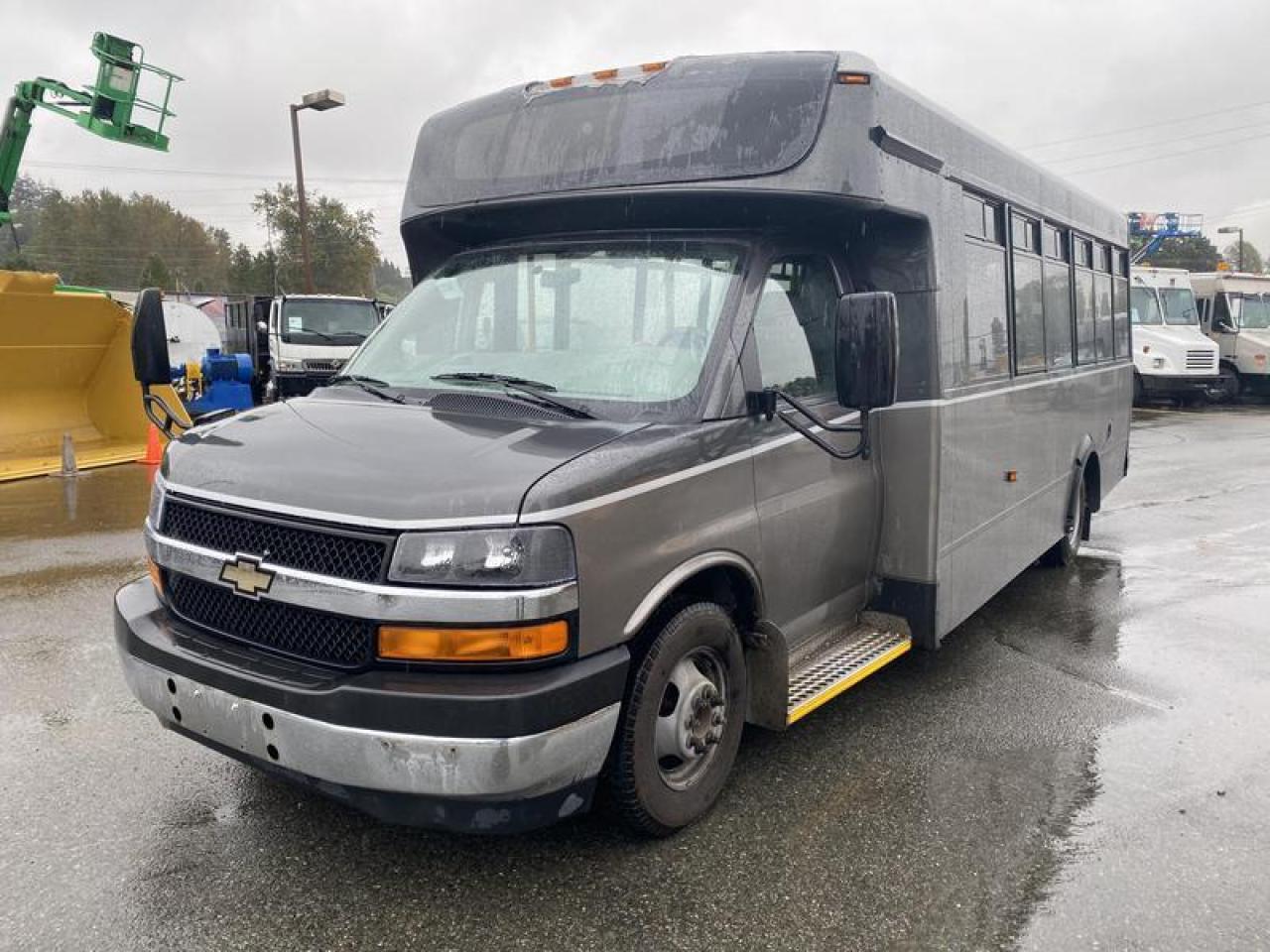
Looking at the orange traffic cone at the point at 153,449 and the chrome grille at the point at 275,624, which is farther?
the orange traffic cone at the point at 153,449

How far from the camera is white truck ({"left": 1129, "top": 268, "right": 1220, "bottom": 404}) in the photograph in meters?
22.2

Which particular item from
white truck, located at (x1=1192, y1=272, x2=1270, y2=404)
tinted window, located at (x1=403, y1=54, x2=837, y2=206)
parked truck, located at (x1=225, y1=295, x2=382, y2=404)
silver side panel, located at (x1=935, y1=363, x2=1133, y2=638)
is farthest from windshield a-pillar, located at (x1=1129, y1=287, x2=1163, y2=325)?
tinted window, located at (x1=403, y1=54, x2=837, y2=206)

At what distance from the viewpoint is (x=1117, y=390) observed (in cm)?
839

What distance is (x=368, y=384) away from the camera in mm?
3971

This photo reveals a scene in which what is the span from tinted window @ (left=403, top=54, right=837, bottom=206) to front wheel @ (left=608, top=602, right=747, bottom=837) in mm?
1745

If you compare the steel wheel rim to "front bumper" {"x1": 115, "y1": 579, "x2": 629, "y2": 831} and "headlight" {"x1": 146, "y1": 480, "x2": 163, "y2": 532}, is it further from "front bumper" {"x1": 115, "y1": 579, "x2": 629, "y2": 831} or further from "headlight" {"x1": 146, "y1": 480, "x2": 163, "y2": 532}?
"headlight" {"x1": 146, "y1": 480, "x2": 163, "y2": 532}

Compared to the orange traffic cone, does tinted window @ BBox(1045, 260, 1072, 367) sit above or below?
above

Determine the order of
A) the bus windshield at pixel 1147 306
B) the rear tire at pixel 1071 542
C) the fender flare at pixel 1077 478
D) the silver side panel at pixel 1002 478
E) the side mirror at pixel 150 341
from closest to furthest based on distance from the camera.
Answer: the side mirror at pixel 150 341
the silver side panel at pixel 1002 478
the fender flare at pixel 1077 478
the rear tire at pixel 1071 542
the bus windshield at pixel 1147 306

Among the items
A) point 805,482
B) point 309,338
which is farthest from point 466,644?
point 309,338

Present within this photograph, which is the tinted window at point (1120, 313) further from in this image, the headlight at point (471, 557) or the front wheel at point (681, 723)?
the headlight at point (471, 557)

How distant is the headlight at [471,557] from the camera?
271cm

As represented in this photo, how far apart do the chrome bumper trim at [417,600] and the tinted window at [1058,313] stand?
15.0ft

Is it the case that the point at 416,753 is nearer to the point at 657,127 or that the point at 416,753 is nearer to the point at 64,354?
the point at 657,127

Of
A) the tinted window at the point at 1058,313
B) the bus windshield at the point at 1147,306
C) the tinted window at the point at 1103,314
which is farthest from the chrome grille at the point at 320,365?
the bus windshield at the point at 1147,306
